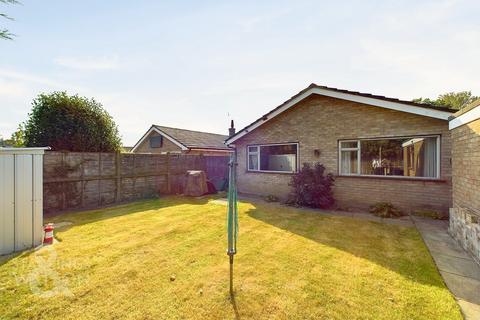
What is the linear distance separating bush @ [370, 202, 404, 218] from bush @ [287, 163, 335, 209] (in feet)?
4.85

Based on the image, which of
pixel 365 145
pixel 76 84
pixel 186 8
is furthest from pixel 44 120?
pixel 365 145

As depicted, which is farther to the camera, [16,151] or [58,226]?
[58,226]

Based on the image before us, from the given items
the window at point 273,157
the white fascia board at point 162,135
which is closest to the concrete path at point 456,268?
the window at point 273,157

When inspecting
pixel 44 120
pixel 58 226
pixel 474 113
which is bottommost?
pixel 58 226

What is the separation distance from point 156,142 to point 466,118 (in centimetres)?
1876

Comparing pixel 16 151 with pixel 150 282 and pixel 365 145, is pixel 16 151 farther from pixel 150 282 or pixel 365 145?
pixel 365 145

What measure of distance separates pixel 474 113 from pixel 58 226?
10.5 metres

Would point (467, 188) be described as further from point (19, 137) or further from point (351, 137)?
point (19, 137)

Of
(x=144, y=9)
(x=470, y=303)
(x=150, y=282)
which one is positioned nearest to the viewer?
(x=470, y=303)

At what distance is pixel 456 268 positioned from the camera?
12.3 feet

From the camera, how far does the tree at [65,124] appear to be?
877cm

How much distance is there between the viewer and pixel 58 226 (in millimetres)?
6285

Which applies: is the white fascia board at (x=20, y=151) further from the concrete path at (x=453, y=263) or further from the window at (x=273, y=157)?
the window at (x=273, y=157)

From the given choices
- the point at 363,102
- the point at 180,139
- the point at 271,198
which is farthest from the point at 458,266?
the point at 180,139
